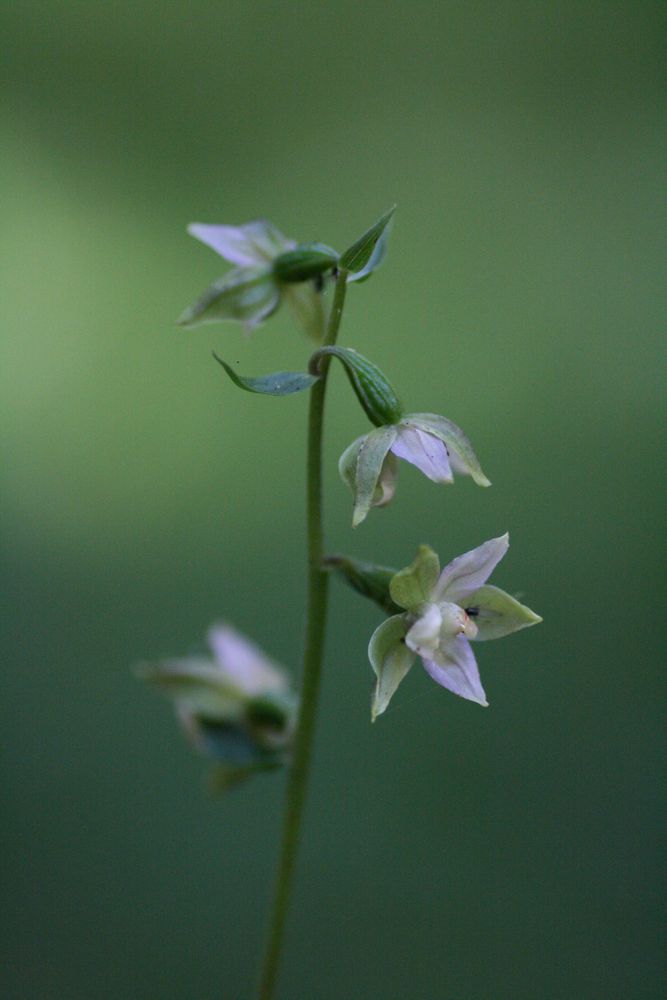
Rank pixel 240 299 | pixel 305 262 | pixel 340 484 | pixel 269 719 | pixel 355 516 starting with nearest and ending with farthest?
pixel 355 516 → pixel 305 262 → pixel 240 299 → pixel 269 719 → pixel 340 484

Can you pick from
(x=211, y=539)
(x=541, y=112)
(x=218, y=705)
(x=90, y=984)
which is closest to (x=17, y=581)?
(x=211, y=539)

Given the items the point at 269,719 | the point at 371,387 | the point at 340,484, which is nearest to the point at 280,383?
the point at 371,387

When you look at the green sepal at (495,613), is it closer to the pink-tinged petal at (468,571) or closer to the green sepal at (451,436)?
the pink-tinged petal at (468,571)

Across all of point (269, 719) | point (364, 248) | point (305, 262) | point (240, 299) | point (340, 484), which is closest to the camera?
point (364, 248)

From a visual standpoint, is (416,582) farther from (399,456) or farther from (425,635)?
(399,456)

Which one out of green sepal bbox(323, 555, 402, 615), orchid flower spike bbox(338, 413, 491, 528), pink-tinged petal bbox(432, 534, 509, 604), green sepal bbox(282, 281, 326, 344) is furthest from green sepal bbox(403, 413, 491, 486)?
green sepal bbox(282, 281, 326, 344)

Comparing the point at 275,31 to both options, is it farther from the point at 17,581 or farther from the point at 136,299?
the point at 17,581

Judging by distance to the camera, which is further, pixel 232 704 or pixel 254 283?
pixel 232 704
